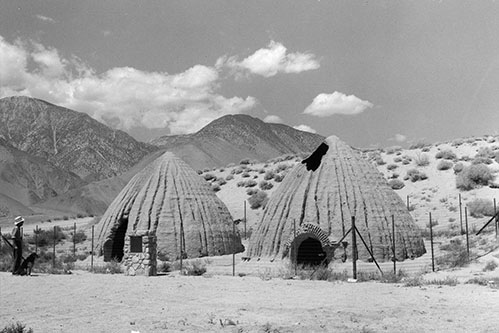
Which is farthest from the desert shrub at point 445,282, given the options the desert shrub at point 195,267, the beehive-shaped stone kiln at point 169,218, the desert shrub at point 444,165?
the desert shrub at point 444,165

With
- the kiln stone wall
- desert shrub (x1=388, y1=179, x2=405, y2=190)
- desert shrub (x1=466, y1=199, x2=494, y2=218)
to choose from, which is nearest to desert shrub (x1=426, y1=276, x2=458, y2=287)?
the kiln stone wall

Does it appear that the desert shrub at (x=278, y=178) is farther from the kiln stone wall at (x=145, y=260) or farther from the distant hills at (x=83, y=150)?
the distant hills at (x=83, y=150)

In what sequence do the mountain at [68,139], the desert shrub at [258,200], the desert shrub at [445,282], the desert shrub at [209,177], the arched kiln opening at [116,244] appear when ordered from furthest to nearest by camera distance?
the mountain at [68,139], the desert shrub at [209,177], the desert shrub at [258,200], the arched kiln opening at [116,244], the desert shrub at [445,282]

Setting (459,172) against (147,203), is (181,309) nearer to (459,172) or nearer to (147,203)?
(147,203)

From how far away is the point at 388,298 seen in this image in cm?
1258

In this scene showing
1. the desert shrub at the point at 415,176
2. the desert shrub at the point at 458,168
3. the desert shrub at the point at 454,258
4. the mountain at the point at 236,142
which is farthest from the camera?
the mountain at the point at 236,142

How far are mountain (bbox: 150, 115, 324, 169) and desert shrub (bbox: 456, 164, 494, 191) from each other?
157 ft

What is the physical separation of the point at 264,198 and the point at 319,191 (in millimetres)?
22931

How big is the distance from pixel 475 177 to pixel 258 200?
15310 mm

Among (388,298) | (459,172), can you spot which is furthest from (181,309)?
(459,172)

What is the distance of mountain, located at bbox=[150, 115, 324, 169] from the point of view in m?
86.6

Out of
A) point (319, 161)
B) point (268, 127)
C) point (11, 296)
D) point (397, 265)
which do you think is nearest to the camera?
point (11, 296)

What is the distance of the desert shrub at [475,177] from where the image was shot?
36469mm

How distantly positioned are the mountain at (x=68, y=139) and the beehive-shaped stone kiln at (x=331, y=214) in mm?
98575
